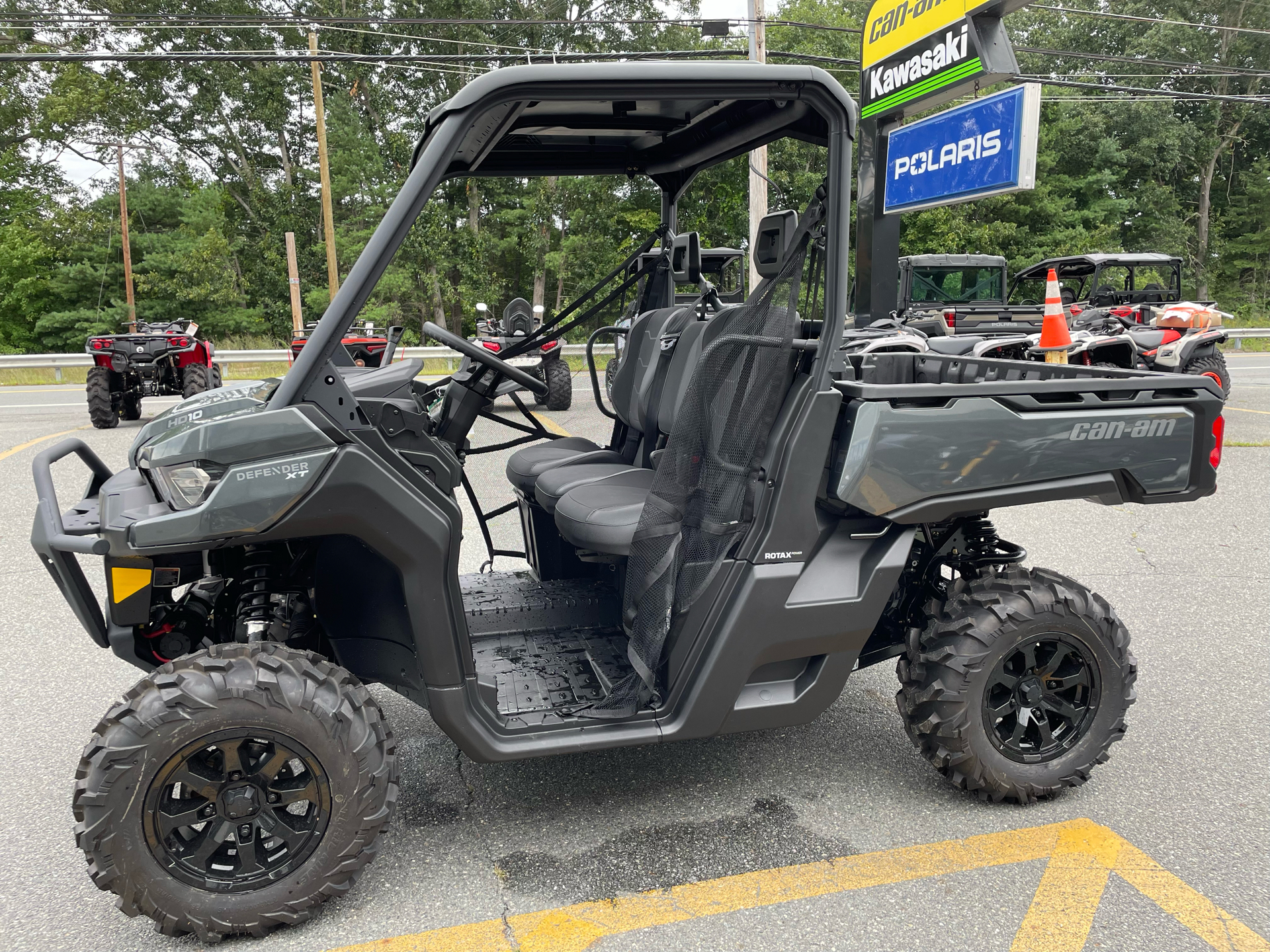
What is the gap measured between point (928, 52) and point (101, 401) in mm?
10366

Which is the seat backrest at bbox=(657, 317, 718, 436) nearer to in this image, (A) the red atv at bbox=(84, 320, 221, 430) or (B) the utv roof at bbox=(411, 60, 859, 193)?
(B) the utv roof at bbox=(411, 60, 859, 193)

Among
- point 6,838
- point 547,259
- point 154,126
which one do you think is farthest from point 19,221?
point 6,838

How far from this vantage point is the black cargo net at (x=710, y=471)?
2631 mm

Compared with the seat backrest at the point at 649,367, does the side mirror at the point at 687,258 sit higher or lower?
higher

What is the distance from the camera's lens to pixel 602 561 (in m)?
3.16

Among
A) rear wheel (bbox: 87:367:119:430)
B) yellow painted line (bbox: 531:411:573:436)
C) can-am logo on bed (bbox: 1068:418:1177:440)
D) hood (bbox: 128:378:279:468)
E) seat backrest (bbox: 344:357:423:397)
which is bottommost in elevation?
yellow painted line (bbox: 531:411:573:436)

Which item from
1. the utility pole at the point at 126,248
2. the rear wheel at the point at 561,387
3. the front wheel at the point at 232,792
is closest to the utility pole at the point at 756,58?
the rear wheel at the point at 561,387

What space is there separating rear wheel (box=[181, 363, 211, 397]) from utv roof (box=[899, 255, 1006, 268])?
10293 millimetres

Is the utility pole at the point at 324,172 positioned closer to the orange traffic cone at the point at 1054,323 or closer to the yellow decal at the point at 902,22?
the yellow decal at the point at 902,22

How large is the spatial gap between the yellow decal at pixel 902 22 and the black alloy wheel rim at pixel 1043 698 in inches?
310

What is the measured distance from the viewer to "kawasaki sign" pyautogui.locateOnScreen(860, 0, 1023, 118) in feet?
28.5

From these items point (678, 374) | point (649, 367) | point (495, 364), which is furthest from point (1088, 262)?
point (495, 364)

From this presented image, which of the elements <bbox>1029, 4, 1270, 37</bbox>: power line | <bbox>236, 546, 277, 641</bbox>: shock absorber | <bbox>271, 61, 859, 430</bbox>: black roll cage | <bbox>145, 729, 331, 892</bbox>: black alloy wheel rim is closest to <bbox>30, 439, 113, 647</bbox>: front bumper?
<bbox>236, 546, 277, 641</bbox>: shock absorber

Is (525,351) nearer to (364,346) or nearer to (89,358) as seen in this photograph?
(364,346)
